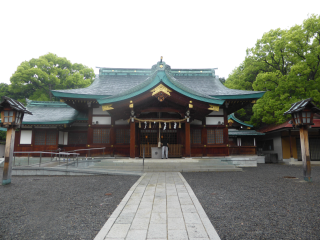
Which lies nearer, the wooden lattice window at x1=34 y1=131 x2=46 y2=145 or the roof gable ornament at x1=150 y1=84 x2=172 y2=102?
the roof gable ornament at x1=150 y1=84 x2=172 y2=102

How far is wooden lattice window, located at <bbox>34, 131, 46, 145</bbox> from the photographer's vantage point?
1584cm

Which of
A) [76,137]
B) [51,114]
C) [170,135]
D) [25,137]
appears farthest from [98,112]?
[25,137]

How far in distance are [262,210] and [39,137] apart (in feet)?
55.2

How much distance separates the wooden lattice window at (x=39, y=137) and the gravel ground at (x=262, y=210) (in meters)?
14.3

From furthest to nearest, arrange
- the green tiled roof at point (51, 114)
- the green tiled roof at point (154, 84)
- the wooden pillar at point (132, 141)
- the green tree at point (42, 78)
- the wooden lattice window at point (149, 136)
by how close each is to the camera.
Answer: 1. the green tree at point (42, 78)
2. the green tiled roof at point (51, 114)
3. the wooden lattice window at point (149, 136)
4. the wooden pillar at point (132, 141)
5. the green tiled roof at point (154, 84)

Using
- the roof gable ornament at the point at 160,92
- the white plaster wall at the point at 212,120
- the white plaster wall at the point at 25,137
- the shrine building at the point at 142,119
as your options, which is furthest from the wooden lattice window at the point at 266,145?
the white plaster wall at the point at 25,137

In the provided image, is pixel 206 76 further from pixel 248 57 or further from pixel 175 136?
pixel 175 136

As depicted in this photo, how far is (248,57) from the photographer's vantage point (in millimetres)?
22219

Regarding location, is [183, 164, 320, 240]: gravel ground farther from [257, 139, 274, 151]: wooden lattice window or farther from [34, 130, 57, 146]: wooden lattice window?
[257, 139, 274, 151]: wooden lattice window

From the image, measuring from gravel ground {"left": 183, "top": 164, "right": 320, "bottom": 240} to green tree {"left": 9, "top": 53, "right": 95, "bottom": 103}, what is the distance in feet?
95.3

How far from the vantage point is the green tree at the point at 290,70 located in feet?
54.6

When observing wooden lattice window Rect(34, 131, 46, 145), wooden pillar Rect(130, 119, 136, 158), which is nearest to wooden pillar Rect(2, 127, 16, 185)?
wooden pillar Rect(130, 119, 136, 158)

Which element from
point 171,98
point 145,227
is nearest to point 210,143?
point 171,98

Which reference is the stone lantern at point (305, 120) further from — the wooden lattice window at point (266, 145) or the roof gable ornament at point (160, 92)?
the wooden lattice window at point (266, 145)
